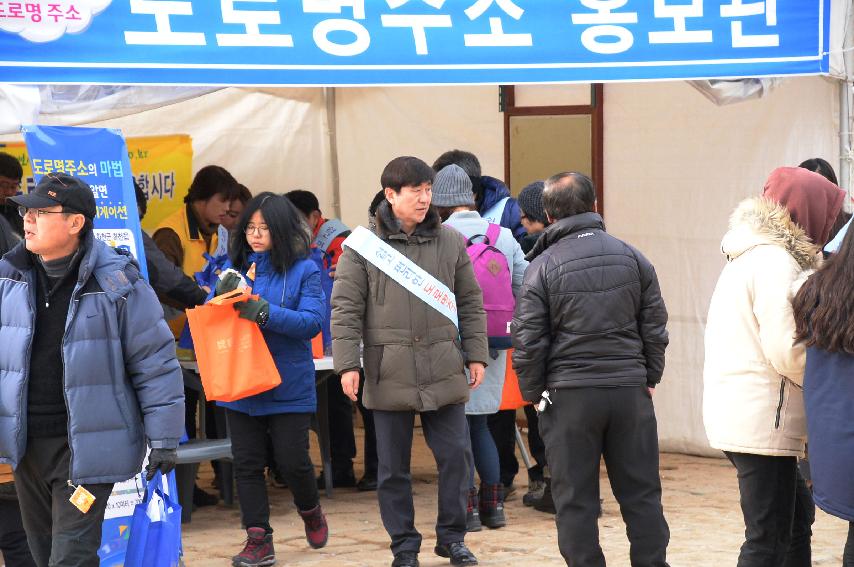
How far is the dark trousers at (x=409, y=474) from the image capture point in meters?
5.52

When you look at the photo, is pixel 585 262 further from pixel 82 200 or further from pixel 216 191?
pixel 216 191

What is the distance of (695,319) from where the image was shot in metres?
7.97

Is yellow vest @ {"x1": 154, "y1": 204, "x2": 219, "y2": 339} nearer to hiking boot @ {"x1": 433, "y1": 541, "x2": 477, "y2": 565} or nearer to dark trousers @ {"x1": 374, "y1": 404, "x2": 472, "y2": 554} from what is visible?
dark trousers @ {"x1": 374, "y1": 404, "x2": 472, "y2": 554}

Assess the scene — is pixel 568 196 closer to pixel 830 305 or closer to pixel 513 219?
pixel 830 305

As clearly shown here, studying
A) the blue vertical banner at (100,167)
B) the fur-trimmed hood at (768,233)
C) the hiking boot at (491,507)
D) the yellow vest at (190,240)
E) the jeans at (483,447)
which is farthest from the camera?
the yellow vest at (190,240)

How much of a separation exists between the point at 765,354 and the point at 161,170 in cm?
528

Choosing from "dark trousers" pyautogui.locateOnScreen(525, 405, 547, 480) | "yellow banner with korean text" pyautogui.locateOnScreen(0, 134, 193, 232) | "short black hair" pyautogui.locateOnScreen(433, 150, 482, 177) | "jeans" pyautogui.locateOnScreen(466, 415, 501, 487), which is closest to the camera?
"jeans" pyautogui.locateOnScreen(466, 415, 501, 487)

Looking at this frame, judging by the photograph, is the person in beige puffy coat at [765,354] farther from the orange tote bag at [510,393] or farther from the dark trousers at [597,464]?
the orange tote bag at [510,393]

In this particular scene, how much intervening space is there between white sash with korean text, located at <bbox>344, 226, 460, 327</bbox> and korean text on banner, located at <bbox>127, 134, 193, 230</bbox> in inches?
130

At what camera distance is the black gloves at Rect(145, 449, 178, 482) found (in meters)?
4.24

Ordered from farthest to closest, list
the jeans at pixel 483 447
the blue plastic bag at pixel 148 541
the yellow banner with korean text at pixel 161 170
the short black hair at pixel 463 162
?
1. the yellow banner with korean text at pixel 161 170
2. the short black hair at pixel 463 162
3. the jeans at pixel 483 447
4. the blue plastic bag at pixel 148 541

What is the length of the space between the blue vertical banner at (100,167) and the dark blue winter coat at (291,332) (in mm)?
583

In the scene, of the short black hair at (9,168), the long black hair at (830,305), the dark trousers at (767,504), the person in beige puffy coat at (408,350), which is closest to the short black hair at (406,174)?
the person in beige puffy coat at (408,350)

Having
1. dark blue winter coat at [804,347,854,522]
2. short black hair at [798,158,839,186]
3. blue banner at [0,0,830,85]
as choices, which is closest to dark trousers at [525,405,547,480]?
short black hair at [798,158,839,186]
